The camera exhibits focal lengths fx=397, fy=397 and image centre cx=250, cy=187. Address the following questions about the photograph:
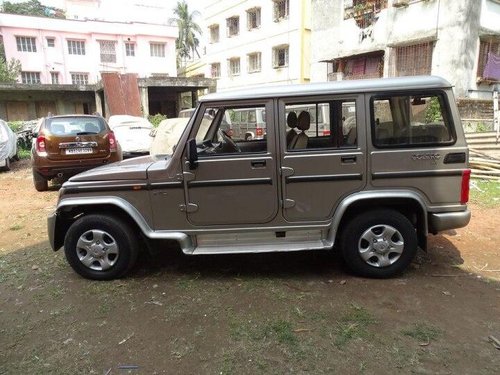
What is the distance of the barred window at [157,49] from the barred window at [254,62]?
13034mm

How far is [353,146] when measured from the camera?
379 cm

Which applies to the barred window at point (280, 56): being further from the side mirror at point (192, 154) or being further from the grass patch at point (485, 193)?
the side mirror at point (192, 154)

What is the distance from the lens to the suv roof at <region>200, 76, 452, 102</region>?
146 inches

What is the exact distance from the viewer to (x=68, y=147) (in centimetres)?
800

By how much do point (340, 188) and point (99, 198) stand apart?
236 cm

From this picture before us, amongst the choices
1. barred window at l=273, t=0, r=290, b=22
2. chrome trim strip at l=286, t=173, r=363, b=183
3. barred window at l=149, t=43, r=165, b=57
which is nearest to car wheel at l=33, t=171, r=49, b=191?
chrome trim strip at l=286, t=173, r=363, b=183

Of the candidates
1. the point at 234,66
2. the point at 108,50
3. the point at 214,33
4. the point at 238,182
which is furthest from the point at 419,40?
the point at 108,50

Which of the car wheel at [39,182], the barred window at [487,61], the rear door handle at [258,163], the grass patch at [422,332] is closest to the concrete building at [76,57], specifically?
the barred window at [487,61]

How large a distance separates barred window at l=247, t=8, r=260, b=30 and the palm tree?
21.9m

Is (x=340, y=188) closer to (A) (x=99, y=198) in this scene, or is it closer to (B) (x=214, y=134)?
(B) (x=214, y=134)

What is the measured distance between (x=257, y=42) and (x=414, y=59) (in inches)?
523

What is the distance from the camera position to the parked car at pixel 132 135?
37.6 ft

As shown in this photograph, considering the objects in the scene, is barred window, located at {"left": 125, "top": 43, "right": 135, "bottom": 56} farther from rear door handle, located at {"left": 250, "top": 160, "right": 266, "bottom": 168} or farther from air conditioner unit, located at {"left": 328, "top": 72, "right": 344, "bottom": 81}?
rear door handle, located at {"left": 250, "top": 160, "right": 266, "bottom": 168}

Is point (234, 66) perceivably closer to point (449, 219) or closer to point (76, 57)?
point (76, 57)
